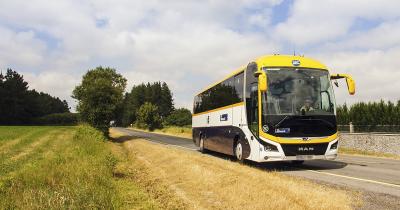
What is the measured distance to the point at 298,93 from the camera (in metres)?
14.4

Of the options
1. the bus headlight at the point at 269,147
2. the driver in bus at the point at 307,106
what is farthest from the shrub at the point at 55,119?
the driver in bus at the point at 307,106

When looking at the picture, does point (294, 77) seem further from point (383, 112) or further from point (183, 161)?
point (383, 112)

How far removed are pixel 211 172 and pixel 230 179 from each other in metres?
1.61

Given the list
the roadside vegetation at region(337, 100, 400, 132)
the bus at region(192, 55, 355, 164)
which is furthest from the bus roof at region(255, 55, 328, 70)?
the roadside vegetation at region(337, 100, 400, 132)

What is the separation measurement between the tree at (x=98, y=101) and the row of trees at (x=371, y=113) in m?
24.3

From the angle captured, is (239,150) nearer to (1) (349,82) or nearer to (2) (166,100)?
(1) (349,82)

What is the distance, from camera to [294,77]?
14633 millimetres

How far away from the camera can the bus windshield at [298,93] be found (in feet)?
46.6

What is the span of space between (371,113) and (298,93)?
Result: 34.8 m

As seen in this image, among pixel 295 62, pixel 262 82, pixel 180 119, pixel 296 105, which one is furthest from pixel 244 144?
pixel 180 119

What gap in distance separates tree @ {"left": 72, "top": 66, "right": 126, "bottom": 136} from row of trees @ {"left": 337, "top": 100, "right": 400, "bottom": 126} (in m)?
24.3

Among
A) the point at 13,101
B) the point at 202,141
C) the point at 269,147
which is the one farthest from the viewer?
the point at 13,101

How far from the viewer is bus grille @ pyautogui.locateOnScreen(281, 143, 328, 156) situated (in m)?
14.2

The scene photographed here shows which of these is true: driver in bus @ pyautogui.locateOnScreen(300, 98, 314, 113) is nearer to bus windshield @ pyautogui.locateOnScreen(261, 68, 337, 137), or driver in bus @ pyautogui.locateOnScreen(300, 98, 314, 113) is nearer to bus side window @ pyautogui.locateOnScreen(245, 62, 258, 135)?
bus windshield @ pyautogui.locateOnScreen(261, 68, 337, 137)
